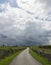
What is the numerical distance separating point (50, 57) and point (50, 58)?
245mm

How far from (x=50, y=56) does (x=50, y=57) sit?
15.6 inches

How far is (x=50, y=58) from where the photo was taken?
4441 centimetres

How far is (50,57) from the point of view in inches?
1754

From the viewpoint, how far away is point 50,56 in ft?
145

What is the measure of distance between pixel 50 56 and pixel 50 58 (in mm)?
457
